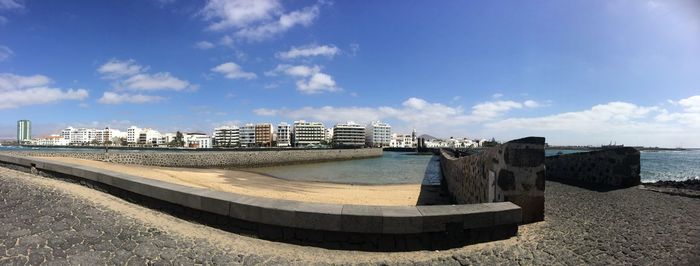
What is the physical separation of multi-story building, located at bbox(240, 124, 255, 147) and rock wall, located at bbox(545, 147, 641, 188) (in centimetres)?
13343

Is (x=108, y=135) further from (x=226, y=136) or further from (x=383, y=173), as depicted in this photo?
(x=383, y=173)

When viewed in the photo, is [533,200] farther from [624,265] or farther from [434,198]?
[434,198]

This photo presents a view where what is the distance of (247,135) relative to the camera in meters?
140

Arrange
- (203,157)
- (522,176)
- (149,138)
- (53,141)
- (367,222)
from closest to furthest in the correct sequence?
(367,222), (522,176), (203,157), (149,138), (53,141)

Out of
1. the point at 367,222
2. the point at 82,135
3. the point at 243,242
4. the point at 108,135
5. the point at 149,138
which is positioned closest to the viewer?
the point at 367,222

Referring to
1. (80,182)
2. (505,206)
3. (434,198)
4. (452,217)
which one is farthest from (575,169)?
(80,182)

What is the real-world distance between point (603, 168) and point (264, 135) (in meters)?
133

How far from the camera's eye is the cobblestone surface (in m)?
3.86

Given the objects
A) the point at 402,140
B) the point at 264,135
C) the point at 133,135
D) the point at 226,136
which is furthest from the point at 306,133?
the point at 133,135

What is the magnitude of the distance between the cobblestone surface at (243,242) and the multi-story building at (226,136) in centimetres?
14686

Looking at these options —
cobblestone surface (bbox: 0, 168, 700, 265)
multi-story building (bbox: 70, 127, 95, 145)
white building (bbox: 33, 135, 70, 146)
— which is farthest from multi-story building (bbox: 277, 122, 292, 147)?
cobblestone surface (bbox: 0, 168, 700, 265)

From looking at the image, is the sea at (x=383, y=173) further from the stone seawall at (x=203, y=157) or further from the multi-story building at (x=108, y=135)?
the multi-story building at (x=108, y=135)

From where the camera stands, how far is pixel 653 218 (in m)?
5.90

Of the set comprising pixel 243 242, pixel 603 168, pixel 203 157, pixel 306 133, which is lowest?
pixel 203 157
